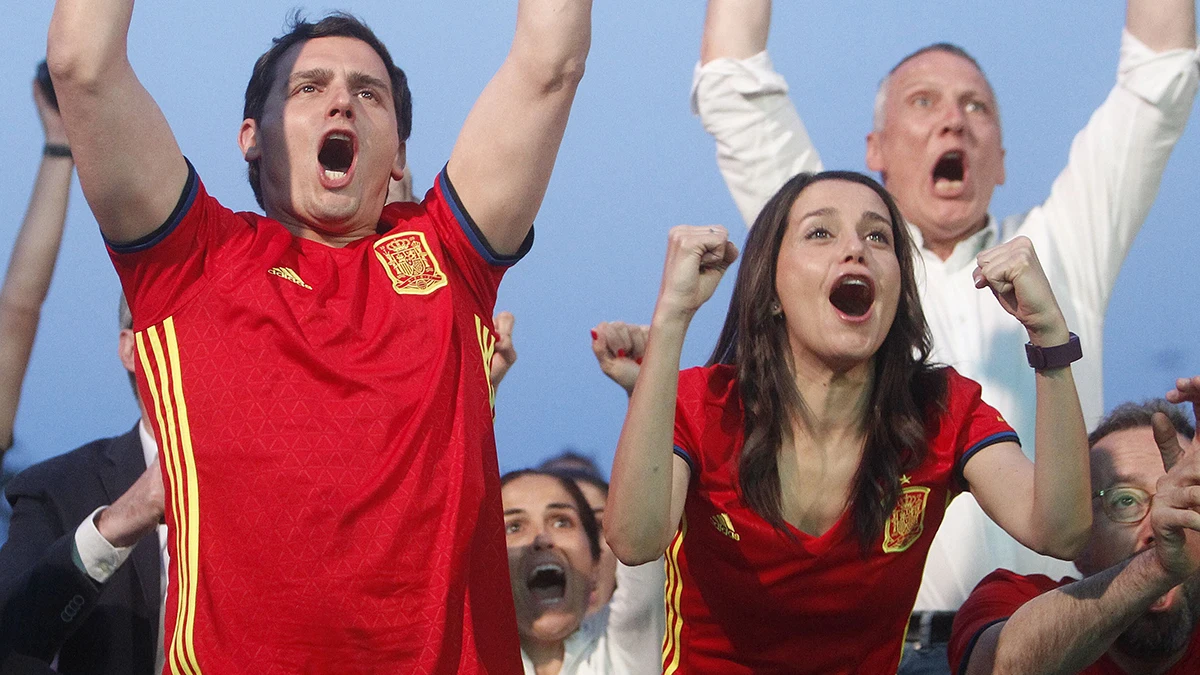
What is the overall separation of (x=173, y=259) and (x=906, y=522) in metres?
1.12

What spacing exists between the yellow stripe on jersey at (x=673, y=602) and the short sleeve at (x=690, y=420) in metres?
0.12

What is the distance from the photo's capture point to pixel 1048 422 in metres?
2.04

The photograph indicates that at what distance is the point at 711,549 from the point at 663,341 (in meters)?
0.37

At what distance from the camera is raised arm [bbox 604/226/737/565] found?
2014mm

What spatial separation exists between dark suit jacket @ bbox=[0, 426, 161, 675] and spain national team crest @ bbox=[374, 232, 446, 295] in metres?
0.93

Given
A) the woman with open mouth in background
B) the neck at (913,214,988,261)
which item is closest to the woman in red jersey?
the woman with open mouth in background

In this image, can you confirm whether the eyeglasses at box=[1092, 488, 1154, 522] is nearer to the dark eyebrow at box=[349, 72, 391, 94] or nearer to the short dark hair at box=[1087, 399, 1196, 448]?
the short dark hair at box=[1087, 399, 1196, 448]

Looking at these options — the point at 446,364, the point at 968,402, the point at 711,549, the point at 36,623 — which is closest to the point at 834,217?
the point at 968,402

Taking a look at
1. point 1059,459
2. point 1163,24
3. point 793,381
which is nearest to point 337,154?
point 793,381

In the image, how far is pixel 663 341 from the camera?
204 cm

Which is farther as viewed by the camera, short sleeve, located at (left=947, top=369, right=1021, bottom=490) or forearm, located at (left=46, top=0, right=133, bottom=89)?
short sleeve, located at (left=947, top=369, right=1021, bottom=490)

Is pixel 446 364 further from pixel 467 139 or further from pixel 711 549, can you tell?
pixel 711 549

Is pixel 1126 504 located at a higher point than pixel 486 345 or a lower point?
lower

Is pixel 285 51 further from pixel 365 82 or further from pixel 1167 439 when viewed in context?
pixel 1167 439
